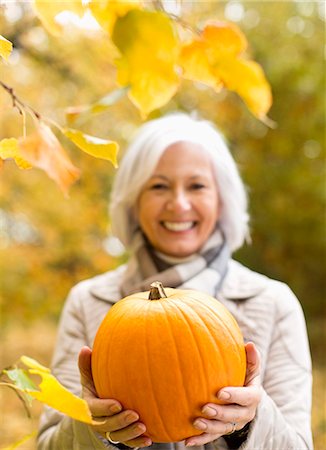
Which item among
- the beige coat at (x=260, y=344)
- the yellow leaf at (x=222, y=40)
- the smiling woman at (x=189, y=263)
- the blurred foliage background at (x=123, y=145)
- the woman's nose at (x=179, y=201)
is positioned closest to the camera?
the yellow leaf at (x=222, y=40)

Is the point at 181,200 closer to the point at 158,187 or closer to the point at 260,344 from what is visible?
the point at 158,187

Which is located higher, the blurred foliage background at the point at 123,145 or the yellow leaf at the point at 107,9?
the blurred foliage background at the point at 123,145

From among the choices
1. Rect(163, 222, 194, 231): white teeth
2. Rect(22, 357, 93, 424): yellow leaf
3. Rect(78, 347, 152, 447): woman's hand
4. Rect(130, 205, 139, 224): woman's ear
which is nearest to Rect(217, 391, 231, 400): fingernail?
Rect(78, 347, 152, 447): woman's hand

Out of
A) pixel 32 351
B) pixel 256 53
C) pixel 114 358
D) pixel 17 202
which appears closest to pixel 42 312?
pixel 17 202

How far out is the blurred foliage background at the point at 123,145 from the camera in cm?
386

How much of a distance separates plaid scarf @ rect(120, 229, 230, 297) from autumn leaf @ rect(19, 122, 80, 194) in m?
0.86

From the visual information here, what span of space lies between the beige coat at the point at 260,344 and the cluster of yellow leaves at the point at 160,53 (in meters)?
0.64

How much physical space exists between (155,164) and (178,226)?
0.16 meters

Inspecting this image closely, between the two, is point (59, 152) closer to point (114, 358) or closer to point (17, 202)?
point (114, 358)

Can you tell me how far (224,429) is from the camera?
915mm

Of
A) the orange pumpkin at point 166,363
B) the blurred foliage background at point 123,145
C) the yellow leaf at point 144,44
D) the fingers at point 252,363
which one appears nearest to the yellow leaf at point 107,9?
the yellow leaf at point 144,44

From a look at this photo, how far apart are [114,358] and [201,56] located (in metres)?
0.44

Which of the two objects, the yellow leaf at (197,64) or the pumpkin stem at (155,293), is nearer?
the yellow leaf at (197,64)

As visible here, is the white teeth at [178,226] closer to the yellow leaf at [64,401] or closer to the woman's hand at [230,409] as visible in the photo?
the woman's hand at [230,409]
